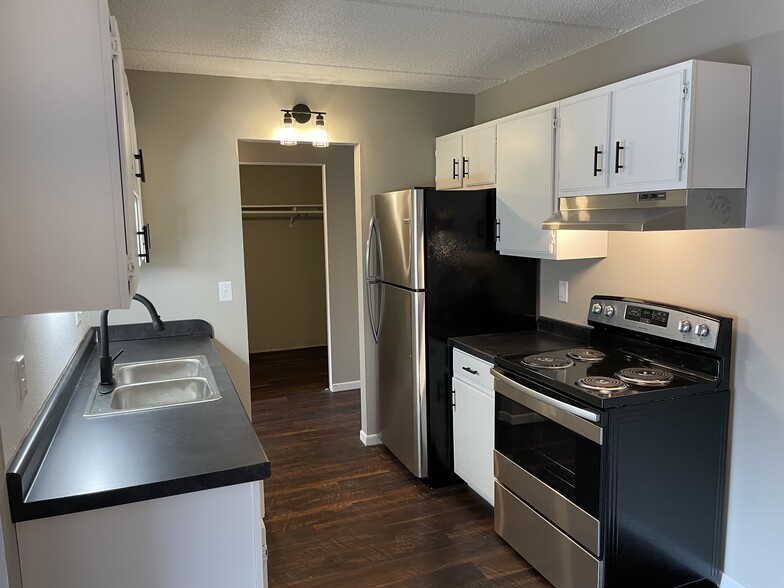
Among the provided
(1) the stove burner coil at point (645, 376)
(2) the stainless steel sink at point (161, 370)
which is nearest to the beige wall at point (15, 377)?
(2) the stainless steel sink at point (161, 370)

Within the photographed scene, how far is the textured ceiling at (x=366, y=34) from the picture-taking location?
93.5 inches

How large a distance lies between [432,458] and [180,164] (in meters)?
2.22

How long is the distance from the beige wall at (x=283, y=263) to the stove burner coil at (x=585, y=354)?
15.1 ft

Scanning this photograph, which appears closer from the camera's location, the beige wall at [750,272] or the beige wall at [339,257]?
the beige wall at [750,272]

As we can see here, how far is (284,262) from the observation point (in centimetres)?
691

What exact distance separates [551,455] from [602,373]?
399mm

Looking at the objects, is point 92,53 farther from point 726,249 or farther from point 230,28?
point 726,249

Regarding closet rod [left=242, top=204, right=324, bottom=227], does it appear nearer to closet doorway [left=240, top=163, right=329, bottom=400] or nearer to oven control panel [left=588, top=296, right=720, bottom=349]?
closet doorway [left=240, top=163, right=329, bottom=400]

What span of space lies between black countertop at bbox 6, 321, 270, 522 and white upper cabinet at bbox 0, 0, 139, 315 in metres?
0.45

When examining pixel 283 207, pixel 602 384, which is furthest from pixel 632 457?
pixel 283 207

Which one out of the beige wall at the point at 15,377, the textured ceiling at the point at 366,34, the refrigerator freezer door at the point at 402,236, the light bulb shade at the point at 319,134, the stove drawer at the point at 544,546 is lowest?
the stove drawer at the point at 544,546

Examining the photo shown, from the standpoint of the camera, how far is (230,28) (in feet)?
8.55

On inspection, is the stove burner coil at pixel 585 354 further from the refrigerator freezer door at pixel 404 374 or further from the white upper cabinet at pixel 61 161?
the white upper cabinet at pixel 61 161

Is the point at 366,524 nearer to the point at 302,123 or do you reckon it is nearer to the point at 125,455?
the point at 125,455
